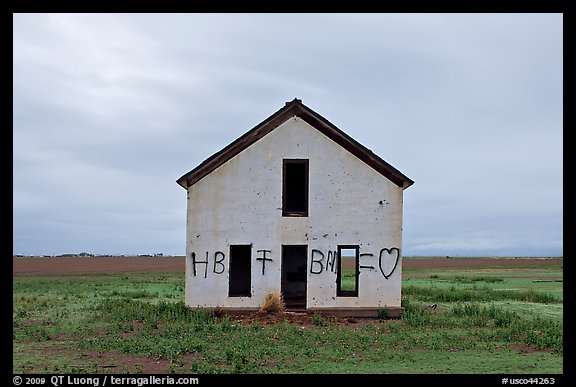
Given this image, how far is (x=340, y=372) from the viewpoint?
1250cm

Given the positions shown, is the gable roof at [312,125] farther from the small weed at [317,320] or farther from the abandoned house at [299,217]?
the small weed at [317,320]

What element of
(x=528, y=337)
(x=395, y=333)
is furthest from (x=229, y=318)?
(x=528, y=337)

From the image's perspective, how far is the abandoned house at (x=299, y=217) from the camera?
2148cm

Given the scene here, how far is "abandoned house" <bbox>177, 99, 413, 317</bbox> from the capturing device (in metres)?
21.5

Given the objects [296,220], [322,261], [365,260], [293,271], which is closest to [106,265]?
[293,271]

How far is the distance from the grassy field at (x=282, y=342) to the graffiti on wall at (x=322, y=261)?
1.60 meters

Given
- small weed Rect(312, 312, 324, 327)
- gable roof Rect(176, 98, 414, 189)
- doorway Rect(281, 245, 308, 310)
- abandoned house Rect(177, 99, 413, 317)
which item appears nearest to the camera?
small weed Rect(312, 312, 324, 327)

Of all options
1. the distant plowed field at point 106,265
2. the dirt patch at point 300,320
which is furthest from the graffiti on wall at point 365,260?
the distant plowed field at point 106,265

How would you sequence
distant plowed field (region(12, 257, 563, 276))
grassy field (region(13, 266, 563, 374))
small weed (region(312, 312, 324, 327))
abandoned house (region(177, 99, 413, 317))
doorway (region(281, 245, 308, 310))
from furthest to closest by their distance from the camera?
distant plowed field (region(12, 257, 563, 276)) → doorway (region(281, 245, 308, 310)) → abandoned house (region(177, 99, 413, 317)) → small weed (region(312, 312, 324, 327)) → grassy field (region(13, 266, 563, 374))

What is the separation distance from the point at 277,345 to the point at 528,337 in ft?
22.5

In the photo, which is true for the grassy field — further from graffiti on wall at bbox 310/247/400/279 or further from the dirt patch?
graffiti on wall at bbox 310/247/400/279

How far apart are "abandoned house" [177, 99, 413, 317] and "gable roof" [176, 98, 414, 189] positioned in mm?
37

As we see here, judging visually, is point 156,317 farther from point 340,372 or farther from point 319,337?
point 340,372

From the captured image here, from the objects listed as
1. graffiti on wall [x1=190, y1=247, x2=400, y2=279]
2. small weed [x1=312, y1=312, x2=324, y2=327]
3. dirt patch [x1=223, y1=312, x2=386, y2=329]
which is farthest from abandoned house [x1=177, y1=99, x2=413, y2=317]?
small weed [x1=312, y1=312, x2=324, y2=327]
